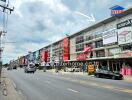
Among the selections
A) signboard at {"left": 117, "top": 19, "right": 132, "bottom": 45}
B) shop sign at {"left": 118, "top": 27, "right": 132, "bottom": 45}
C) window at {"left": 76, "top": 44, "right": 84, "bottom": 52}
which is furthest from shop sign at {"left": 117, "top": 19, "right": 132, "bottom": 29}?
window at {"left": 76, "top": 44, "right": 84, "bottom": 52}

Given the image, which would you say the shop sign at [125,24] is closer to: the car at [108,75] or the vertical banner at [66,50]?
the car at [108,75]

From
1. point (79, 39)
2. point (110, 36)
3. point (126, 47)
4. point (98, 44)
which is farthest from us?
point (79, 39)

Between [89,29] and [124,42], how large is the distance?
97.0ft

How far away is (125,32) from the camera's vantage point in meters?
58.6

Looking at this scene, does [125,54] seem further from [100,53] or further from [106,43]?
[100,53]

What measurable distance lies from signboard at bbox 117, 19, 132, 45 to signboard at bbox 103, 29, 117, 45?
2.84 meters

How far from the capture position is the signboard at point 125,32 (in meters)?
57.3

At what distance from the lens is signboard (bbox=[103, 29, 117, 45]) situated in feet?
211

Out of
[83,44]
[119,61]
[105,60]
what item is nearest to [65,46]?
[83,44]

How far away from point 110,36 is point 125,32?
29.1ft

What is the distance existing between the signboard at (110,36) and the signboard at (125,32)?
9.32ft

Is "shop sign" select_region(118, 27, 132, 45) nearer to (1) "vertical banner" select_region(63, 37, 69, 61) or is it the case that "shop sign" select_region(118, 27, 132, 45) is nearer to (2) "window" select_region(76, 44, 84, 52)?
(2) "window" select_region(76, 44, 84, 52)

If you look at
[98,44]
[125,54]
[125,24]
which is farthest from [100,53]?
[125,54]

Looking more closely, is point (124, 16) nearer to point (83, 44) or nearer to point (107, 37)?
point (107, 37)
